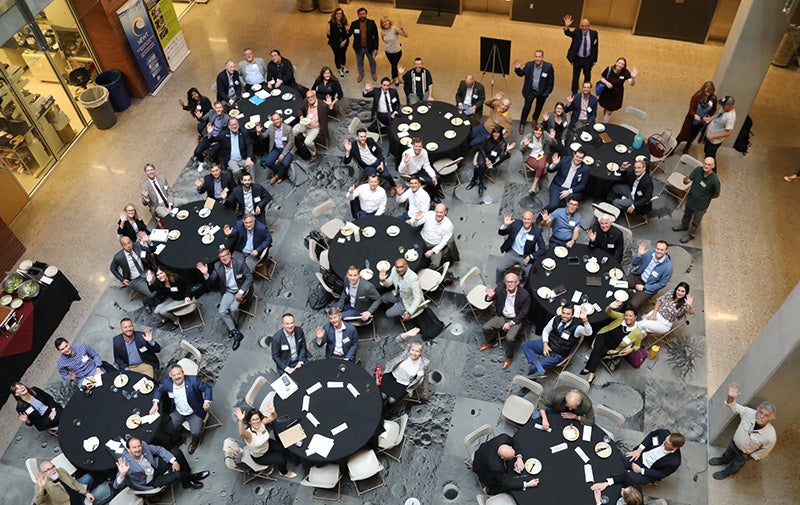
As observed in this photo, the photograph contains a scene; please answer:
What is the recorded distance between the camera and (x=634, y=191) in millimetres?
10773

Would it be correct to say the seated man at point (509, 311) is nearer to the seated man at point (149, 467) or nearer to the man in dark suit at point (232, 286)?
the man in dark suit at point (232, 286)

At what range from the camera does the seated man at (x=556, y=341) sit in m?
8.46

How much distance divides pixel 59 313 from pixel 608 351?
854 centimetres

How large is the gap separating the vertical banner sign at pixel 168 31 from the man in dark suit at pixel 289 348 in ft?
29.6

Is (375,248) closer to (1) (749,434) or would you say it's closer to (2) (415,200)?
(2) (415,200)

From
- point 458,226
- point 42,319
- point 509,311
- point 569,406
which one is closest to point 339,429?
point 569,406

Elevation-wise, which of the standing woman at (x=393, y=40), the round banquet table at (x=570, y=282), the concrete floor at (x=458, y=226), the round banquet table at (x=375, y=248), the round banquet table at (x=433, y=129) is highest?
the standing woman at (x=393, y=40)

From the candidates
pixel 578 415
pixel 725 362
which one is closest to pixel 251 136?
pixel 578 415

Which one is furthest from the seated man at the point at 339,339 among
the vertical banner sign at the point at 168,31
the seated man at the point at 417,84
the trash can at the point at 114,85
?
the vertical banner sign at the point at 168,31

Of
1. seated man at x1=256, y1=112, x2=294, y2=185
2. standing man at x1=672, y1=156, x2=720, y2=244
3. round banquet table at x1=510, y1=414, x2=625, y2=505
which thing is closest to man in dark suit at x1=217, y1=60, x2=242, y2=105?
seated man at x1=256, y1=112, x2=294, y2=185

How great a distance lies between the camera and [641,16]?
15.0 m

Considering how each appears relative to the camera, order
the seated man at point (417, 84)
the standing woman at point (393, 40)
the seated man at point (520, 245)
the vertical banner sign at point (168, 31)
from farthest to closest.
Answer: the vertical banner sign at point (168, 31), the standing woman at point (393, 40), the seated man at point (417, 84), the seated man at point (520, 245)

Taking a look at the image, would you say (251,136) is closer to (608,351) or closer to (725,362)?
(608,351)

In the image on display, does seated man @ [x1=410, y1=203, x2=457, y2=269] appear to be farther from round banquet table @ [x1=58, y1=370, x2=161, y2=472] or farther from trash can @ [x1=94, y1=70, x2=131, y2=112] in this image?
trash can @ [x1=94, y1=70, x2=131, y2=112]
